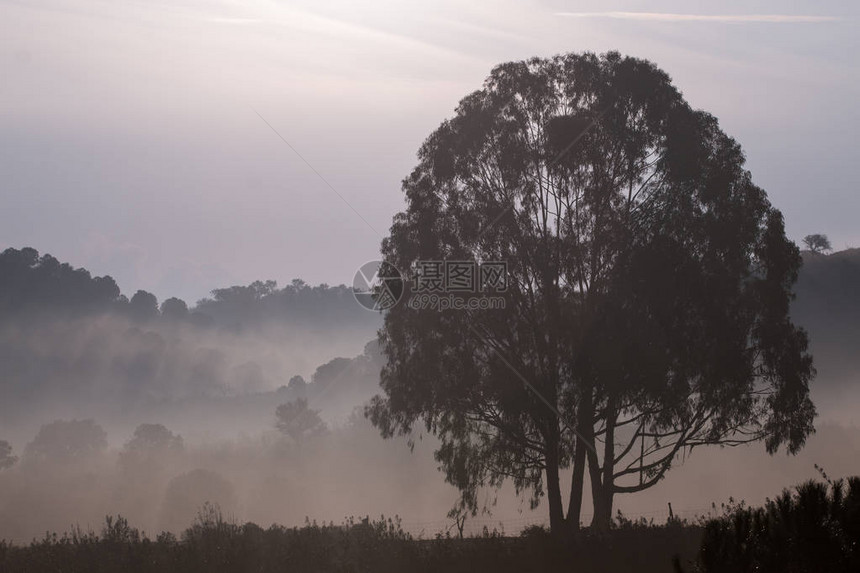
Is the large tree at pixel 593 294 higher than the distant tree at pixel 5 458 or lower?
lower

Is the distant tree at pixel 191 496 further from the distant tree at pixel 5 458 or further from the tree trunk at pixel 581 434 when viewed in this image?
the tree trunk at pixel 581 434

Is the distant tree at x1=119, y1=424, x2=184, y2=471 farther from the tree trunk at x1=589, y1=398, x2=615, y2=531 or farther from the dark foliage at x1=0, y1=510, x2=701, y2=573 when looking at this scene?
the dark foliage at x1=0, y1=510, x2=701, y2=573

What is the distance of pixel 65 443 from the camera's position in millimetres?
163500

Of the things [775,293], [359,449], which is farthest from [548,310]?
[359,449]

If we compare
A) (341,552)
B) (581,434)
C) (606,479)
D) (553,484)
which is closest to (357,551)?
(341,552)

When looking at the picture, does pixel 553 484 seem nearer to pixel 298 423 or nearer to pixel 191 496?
pixel 191 496

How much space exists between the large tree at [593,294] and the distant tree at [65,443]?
144277 mm

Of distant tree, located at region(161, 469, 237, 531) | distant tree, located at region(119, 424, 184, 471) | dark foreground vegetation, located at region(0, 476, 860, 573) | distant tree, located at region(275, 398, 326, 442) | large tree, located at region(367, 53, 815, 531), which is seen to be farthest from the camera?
distant tree, located at region(275, 398, 326, 442)

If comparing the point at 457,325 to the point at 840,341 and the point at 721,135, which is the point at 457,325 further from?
the point at 840,341

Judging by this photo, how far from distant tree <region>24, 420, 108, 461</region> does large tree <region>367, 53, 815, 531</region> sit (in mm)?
144277

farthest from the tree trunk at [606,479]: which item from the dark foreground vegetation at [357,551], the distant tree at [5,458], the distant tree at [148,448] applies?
the distant tree at [5,458]

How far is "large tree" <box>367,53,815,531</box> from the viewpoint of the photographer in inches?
1201

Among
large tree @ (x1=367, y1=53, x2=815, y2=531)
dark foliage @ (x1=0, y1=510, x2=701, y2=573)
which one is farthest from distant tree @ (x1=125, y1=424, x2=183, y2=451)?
dark foliage @ (x1=0, y1=510, x2=701, y2=573)

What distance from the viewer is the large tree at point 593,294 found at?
30516 millimetres
